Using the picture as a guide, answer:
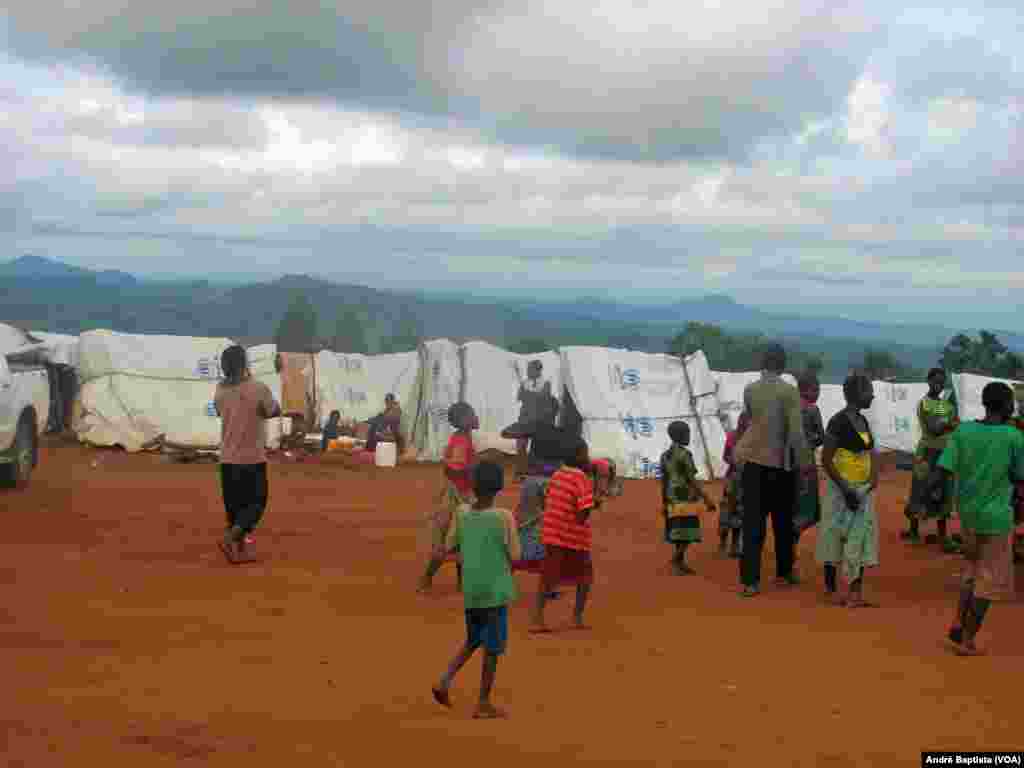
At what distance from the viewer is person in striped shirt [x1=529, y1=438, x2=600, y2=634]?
26.9 feet

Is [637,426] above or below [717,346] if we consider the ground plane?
below

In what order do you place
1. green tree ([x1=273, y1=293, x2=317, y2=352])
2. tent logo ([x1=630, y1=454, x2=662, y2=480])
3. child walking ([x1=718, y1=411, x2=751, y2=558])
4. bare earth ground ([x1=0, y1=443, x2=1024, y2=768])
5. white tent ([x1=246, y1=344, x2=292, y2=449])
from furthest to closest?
green tree ([x1=273, y1=293, x2=317, y2=352])
white tent ([x1=246, y1=344, x2=292, y2=449])
tent logo ([x1=630, y1=454, x2=662, y2=480])
child walking ([x1=718, y1=411, x2=751, y2=558])
bare earth ground ([x1=0, y1=443, x2=1024, y2=768])

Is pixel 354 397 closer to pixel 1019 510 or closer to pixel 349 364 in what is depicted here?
pixel 349 364

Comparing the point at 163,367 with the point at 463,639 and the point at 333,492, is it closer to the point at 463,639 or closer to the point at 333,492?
the point at 333,492

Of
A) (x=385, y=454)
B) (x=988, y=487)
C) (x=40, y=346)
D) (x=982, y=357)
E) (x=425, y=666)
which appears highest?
(x=982, y=357)

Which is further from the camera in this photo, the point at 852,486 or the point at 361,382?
the point at 361,382

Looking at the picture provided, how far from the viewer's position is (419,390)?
22.3m

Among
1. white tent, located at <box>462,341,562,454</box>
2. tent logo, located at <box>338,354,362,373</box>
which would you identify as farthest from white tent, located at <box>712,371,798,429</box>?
tent logo, located at <box>338,354,362,373</box>

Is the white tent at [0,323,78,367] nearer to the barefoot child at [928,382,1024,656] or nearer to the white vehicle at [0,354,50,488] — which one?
the white vehicle at [0,354,50,488]

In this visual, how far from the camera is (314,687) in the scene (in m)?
6.48

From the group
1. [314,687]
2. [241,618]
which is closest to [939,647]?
[314,687]

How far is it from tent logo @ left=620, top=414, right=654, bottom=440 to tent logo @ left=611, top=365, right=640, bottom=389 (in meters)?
0.60

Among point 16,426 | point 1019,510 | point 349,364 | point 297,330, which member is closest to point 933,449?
point 1019,510

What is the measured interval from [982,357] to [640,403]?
40.2 ft
